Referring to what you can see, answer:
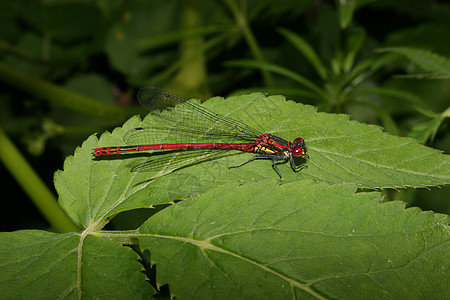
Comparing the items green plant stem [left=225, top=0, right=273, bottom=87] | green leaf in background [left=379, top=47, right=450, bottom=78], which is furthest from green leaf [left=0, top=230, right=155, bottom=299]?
green plant stem [left=225, top=0, right=273, bottom=87]

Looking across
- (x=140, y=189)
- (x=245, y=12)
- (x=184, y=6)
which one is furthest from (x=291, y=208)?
(x=184, y=6)

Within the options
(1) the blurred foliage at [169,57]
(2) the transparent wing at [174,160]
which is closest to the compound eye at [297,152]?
(2) the transparent wing at [174,160]

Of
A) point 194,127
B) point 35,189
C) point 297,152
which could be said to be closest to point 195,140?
point 194,127

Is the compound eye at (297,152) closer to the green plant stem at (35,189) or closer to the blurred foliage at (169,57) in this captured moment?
the blurred foliage at (169,57)

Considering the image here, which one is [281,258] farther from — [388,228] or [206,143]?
[206,143]

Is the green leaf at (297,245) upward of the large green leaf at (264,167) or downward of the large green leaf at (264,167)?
downward

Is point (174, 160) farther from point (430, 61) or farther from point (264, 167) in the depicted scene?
point (430, 61)

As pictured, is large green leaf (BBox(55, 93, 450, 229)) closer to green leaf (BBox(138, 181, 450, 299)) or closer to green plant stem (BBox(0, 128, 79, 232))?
green leaf (BBox(138, 181, 450, 299))
